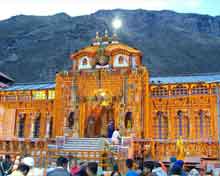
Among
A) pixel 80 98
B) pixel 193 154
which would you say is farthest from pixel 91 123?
pixel 193 154

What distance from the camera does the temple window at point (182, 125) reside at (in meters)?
26.1

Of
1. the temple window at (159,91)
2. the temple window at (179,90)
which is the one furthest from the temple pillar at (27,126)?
the temple window at (179,90)

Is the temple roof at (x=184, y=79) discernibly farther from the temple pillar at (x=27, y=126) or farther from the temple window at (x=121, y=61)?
the temple window at (x=121, y=61)

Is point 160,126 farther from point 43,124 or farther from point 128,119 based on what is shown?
point 43,124

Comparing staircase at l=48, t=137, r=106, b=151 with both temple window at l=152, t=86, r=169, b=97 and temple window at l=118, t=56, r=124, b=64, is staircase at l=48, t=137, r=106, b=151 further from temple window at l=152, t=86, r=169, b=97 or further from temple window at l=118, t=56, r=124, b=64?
temple window at l=118, t=56, r=124, b=64

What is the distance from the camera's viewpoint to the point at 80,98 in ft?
93.5

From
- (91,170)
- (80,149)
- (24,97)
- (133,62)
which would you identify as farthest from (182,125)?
(91,170)

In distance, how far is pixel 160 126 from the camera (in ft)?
88.8

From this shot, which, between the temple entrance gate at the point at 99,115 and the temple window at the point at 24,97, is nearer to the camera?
the temple entrance gate at the point at 99,115

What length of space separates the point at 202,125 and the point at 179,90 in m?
3.62

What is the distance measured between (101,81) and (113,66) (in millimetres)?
1863

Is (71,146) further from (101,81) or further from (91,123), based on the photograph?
(101,81)

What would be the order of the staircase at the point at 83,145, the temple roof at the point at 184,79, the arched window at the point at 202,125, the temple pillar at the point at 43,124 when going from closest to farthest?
1. the staircase at the point at 83,145
2. the arched window at the point at 202,125
3. the temple roof at the point at 184,79
4. the temple pillar at the point at 43,124

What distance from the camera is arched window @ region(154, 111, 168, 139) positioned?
87.5 feet
